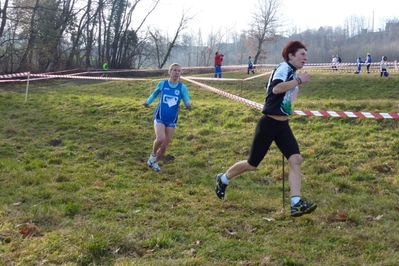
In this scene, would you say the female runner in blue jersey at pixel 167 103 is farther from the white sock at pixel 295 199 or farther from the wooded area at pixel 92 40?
the wooded area at pixel 92 40

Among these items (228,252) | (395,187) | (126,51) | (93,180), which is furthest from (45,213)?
(126,51)

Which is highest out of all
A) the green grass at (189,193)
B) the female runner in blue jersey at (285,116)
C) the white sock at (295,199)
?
the female runner in blue jersey at (285,116)

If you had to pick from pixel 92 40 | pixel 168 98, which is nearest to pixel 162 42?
pixel 92 40

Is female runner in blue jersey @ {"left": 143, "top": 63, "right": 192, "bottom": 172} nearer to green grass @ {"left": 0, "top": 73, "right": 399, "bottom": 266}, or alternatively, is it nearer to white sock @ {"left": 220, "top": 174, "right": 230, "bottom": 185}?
green grass @ {"left": 0, "top": 73, "right": 399, "bottom": 266}

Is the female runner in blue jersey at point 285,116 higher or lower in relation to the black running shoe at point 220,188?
higher

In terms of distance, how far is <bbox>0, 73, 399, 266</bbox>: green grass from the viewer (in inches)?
163

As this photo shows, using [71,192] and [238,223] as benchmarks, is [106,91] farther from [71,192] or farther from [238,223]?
[238,223]

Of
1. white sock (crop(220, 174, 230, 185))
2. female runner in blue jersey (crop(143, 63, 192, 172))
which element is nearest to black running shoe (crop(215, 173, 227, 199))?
white sock (crop(220, 174, 230, 185))

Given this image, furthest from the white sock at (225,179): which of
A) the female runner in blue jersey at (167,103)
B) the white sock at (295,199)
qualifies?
the female runner in blue jersey at (167,103)

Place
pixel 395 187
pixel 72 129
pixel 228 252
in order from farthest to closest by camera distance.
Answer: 1. pixel 72 129
2. pixel 395 187
3. pixel 228 252

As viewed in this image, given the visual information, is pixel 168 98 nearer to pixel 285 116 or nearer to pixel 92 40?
pixel 285 116

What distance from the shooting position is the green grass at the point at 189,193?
4133 millimetres

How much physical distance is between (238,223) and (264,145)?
1.01 m

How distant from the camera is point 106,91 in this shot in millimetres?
21812
